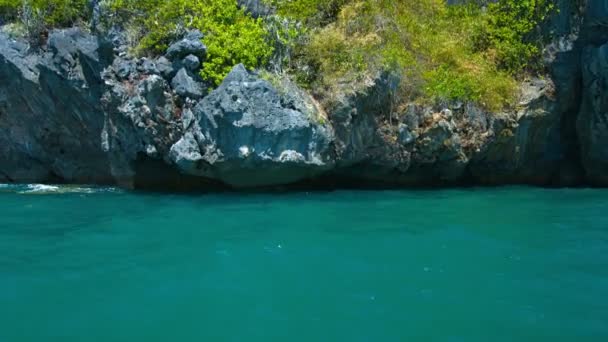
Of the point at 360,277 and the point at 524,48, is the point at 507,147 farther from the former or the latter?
the point at 360,277

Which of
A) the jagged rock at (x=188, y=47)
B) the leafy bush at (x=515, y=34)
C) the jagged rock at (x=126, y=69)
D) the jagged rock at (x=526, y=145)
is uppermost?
the leafy bush at (x=515, y=34)

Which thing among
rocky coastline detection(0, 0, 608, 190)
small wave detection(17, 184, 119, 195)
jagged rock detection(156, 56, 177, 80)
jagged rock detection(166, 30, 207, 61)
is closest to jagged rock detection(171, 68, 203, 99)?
rocky coastline detection(0, 0, 608, 190)

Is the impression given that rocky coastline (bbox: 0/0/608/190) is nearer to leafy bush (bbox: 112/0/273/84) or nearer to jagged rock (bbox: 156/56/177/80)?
jagged rock (bbox: 156/56/177/80)

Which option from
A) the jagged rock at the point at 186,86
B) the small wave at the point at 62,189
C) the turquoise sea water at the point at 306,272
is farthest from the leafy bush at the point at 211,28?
the small wave at the point at 62,189

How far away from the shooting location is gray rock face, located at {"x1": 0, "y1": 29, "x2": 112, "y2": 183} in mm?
12438

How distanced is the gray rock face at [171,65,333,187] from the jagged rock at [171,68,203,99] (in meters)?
0.42

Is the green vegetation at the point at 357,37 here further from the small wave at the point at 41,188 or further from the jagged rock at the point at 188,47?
the small wave at the point at 41,188

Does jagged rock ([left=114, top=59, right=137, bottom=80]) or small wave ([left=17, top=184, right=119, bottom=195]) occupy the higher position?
jagged rock ([left=114, top=59, right=137, bottom=80])

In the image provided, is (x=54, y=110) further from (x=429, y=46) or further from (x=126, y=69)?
(x=429, y=46)

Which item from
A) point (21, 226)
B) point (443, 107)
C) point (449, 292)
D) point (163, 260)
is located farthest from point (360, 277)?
point (443, 107)

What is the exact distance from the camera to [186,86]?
11.2 metres

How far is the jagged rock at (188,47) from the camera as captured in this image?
36.9 ft

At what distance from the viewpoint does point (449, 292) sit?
19.0ft

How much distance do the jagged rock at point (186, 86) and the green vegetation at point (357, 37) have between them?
1.04 feet
